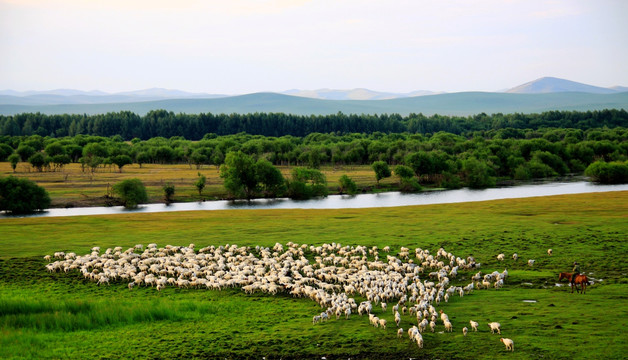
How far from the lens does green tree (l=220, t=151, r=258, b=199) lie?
84188 mm

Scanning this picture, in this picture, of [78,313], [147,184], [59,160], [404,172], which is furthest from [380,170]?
[78,313]

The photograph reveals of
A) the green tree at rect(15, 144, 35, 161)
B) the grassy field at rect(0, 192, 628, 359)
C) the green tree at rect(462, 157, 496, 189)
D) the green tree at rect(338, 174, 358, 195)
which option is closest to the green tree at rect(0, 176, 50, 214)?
the grassy field at rect(0, 192, 628, 359)

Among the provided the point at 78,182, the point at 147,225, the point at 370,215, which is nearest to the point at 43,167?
the point at 78,182

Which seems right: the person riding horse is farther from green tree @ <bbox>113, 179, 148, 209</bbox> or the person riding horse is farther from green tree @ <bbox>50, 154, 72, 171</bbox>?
green tree @ <bbox>50, 154, 72, 171</bbox>

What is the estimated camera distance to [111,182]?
9431 centimetres

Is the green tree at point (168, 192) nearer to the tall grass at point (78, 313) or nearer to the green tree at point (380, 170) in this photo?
the green tree at point (380, 170)

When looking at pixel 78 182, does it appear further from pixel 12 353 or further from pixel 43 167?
pixel 12 353

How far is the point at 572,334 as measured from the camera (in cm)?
1662

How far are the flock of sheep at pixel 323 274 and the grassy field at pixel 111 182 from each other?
49.3 meters

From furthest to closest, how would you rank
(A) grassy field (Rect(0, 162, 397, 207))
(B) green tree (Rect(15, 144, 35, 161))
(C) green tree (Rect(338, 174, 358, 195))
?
1. (B) green tree (Rect(15, 144, 35, 161))
2. (C) green tree (Rect(338, 174, 358, 195))
3. (A) grassy field (Rect(0, 162, 397, 207))

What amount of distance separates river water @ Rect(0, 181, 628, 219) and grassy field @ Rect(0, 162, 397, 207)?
14.0ft

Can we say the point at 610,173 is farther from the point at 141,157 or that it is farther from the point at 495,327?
the point at 141,157

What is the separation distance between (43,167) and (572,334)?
401 ft

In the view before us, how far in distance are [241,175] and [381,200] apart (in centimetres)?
Result: 2259
